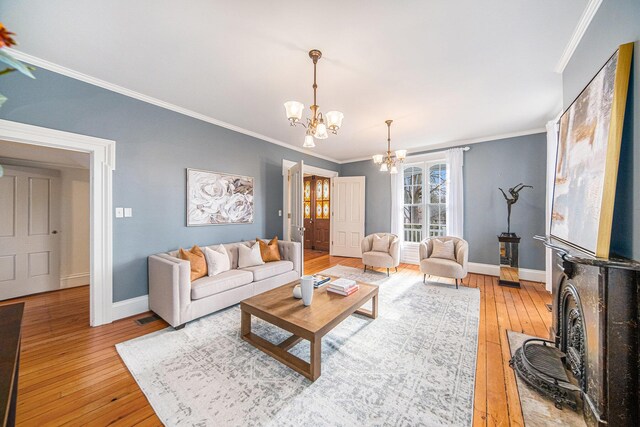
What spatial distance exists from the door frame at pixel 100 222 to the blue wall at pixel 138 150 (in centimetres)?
7

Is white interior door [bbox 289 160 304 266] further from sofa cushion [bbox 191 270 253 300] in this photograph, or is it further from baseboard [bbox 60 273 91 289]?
baseboard [bbox 60 273 91 289]

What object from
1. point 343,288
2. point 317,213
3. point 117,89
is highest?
point 117,89

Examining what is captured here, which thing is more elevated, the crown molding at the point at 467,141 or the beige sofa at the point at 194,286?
the crown molding at the point at 467,141

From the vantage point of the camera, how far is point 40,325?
259 cm

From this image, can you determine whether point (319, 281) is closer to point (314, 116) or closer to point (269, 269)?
point (269, 269)

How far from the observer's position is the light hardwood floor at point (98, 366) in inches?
60.7

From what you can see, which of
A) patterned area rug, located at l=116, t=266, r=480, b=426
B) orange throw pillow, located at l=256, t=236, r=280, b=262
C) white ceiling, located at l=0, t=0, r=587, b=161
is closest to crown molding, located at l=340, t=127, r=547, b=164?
white ceiling, located at l=0, t=0, r=587, b=161

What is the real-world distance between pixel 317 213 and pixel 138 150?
5.00m

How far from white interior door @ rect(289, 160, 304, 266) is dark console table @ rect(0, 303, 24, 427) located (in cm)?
A: 315

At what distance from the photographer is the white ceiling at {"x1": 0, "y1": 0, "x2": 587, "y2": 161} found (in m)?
1.73

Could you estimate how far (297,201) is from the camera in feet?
14.5

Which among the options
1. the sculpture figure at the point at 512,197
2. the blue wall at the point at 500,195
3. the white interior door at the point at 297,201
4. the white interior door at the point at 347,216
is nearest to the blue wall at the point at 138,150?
the white interior door at the point at 297,201

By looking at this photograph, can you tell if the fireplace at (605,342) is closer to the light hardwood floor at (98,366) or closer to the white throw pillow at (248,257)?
the light hardwood floor at (98,366)

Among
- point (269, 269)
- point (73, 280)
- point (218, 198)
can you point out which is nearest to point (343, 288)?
point (269, 269)
